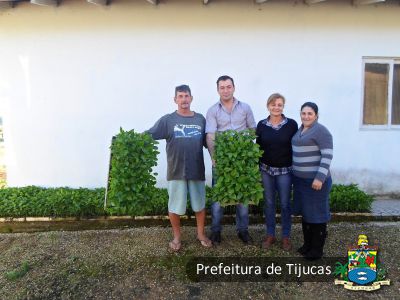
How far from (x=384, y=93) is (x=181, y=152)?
4.31m

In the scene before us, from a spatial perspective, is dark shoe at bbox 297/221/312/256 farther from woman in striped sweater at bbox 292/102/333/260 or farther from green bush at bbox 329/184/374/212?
green bush at bbox 329/184/374/212

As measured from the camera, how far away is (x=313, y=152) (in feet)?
11.3

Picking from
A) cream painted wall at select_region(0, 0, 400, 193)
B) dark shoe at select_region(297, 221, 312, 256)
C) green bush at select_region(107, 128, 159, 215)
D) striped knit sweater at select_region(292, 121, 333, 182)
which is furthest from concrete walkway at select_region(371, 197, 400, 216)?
green bush at select_region(107, 128, 159, 215)

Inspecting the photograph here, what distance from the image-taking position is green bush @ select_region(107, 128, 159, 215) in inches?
140

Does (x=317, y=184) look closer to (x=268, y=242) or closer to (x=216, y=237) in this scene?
(x=268, y=242)

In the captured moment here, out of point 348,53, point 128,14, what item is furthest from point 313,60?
point 128,14

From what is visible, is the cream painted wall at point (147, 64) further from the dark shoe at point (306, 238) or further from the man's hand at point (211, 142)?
the dark shoe at point (306, 238)

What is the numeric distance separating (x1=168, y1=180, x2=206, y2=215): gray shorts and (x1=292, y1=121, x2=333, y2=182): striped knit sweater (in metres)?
1.14

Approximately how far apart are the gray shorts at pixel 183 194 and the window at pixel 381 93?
3704 mm

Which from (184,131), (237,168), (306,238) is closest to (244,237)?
(306,238)

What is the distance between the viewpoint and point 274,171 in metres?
3.73

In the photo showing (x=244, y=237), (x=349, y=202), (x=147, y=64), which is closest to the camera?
(x=244, y=237)

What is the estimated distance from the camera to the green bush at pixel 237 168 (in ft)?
11.4

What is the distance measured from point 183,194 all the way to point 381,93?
4.33 metres
